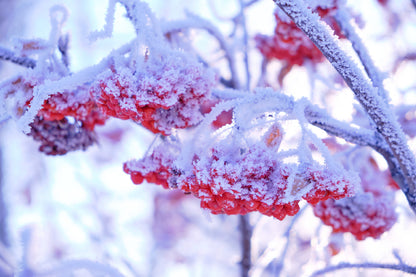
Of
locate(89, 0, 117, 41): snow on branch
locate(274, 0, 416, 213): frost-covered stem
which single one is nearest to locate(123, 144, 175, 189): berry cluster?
locate(89, 0, 117, 41): snow on branch

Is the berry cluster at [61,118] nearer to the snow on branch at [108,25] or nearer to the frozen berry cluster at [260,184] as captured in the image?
the snow on branch at [108,25]

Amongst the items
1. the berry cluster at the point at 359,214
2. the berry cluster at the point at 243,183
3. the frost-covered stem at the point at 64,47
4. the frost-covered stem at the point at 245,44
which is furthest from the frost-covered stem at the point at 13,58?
the berry cluster at the point at 359,214

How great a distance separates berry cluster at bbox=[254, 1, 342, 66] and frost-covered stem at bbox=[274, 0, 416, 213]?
2.76 ft

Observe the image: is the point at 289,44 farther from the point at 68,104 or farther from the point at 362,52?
the point at 68,104

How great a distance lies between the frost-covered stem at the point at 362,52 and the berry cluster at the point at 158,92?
58cm

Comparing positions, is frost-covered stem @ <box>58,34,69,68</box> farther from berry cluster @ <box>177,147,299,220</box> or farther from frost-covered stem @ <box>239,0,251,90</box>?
frost-covered stem @ <box>239,0,251,90</box>

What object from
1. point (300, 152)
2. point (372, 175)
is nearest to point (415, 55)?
point (372, 175)

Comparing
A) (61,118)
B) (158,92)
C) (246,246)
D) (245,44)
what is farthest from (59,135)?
(246,246)

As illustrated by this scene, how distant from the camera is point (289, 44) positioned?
1.95 m

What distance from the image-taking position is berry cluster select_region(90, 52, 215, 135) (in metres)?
0.96

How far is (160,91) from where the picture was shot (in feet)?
3.09

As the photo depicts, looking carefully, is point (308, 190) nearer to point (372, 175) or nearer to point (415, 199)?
point (415, 199)

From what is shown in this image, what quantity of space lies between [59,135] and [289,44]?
134 cm

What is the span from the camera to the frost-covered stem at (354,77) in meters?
0.77
